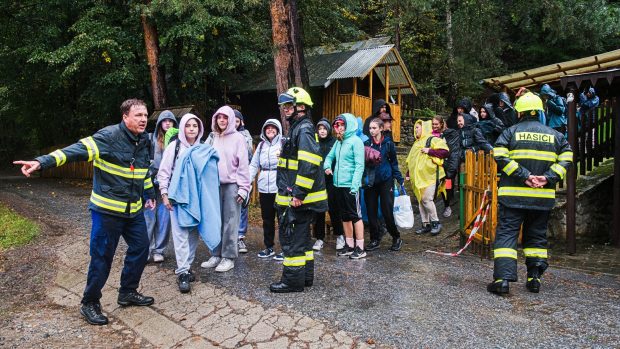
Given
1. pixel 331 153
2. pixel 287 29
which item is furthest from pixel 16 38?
pixel 331 153

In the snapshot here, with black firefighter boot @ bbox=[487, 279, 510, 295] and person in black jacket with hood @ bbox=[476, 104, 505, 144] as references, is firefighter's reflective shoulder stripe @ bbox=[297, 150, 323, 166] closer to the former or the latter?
black firefighter boot @ bbox=[487, 279, 510, 295]

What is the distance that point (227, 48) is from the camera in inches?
662

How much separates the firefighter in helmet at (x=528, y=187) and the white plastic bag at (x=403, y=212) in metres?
1.81

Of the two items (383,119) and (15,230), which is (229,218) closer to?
(383,119)

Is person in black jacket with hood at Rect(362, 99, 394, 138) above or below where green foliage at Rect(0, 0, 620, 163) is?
below

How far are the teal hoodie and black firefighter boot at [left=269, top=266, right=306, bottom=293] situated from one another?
1524 millimetres

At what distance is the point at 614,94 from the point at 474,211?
3.74 m

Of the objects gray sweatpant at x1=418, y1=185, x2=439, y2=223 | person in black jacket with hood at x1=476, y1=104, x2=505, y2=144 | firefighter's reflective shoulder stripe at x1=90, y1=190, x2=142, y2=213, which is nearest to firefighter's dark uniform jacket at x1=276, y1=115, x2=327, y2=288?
firefighter's reflective shoulder stripe at x1=90, y1=190, x2=142, y2=213

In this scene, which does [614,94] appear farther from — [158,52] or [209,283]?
[158,52]

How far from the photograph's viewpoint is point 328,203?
7145 mm

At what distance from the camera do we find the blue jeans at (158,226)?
616 cm

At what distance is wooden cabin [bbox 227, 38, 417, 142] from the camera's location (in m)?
18.5

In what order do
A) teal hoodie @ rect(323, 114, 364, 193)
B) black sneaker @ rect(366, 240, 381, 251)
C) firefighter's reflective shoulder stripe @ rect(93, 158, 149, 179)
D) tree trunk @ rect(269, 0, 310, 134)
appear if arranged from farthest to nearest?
tree trunk @ rect(269, 0, 310, 134), black sneaker @ rect(366, 240, 381, 251), teal hoodie @ rect(323, 114, 364, 193), firefighter's reflective shoulder stripe @ rect(93, 158, 149, 179)

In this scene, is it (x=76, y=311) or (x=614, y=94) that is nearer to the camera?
(x=76, y=311)
